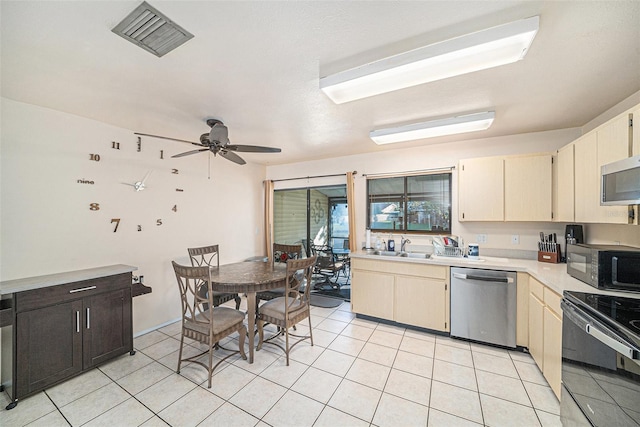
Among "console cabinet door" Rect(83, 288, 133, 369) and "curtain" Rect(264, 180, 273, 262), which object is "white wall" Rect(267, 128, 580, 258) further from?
"console cabinet door" Rect(83, 288, 133, 369)

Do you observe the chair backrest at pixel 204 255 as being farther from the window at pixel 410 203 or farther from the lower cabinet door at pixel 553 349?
the lower cabinet door at pixel 553 349

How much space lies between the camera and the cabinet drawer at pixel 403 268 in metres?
2.95

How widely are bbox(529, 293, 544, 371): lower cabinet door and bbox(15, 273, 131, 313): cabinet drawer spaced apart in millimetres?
4035

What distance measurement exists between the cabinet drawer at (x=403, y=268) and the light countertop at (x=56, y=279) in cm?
277

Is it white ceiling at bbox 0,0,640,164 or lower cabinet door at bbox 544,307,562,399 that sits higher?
white ceiling at bbox 0,0,640,164

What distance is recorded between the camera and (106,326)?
2385 mm

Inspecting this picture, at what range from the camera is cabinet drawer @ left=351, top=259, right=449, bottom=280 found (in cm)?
295

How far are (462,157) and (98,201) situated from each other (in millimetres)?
4572

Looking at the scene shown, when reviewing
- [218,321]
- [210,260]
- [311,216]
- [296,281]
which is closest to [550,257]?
[296,281]

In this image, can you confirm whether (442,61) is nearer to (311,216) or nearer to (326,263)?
(326,263)

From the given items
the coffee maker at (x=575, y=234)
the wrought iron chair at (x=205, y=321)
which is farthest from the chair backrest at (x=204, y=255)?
the coffee maker at (x=575, y=234)

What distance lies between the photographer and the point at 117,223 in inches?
112

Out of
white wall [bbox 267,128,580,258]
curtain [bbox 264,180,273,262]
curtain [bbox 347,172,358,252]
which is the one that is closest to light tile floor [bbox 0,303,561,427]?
white wall [bbox 267,128,580,258]

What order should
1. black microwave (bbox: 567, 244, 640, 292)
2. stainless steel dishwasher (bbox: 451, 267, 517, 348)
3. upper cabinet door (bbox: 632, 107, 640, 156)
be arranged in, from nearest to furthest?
1. upper cabinet door (bbox: 632, 107, 640, 156)
2. black microwave (bbox: 567, 244, 640, 292)
3. stainless steel dishwasher (bbox: 451, 267, 517, 348)
